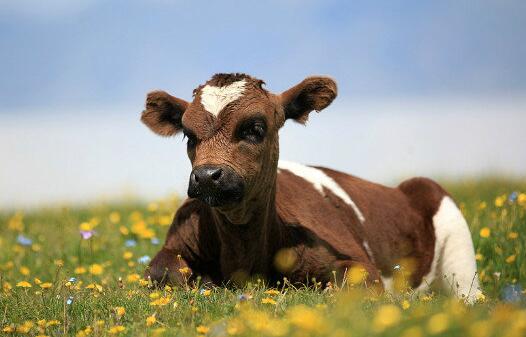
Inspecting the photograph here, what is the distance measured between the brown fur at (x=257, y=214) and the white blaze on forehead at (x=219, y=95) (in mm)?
56

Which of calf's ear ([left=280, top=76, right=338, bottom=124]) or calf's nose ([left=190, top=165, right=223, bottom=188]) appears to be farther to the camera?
calf's ear ([left=280, top=76, right=338, bottom=124])

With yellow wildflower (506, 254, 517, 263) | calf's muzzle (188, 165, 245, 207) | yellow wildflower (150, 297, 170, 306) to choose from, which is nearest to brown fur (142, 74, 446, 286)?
calf's muzzle (188, 165, 245, 207)

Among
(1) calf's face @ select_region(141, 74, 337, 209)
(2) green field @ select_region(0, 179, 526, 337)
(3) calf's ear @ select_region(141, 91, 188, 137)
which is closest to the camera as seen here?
(2) green field @ select_region(0, 179, 526, 337)

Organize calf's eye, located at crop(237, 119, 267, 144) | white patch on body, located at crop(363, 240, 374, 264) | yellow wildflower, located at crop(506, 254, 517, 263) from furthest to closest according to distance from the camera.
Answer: yellow wildflower, located at crop(506, 254, 517, 263), white patch on body, located at crop(363, 240, 374, 264), calf's eye, located at crop(237, 119, 267, 144)

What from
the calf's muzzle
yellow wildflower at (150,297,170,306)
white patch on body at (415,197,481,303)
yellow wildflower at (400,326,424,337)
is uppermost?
the calf's muzzle

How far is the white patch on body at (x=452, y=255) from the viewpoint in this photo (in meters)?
11.2

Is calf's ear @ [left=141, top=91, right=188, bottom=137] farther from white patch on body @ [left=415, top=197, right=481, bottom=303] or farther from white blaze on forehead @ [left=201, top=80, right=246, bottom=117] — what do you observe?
white patch on body @ [left=415, top=197, right=481, bottom=303]

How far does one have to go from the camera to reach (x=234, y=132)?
819 cm

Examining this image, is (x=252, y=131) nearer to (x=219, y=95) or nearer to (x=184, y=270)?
(x=219, y=95)

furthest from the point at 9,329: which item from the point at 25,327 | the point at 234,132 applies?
the point at 234,132

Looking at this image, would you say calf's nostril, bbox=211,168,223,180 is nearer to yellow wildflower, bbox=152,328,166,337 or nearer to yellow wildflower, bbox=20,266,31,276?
yellow wildflower, bbox=152,328,166,337

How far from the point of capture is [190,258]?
9.09 m

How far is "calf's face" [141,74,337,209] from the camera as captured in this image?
7742 millimetres

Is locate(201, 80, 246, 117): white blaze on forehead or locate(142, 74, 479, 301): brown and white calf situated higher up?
locate(201, 80, 246, 117): white blaze on forehead
